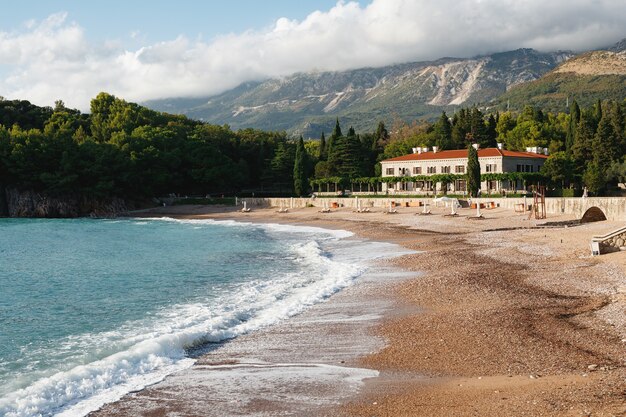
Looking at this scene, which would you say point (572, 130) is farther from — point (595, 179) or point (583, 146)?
point (595, 179)

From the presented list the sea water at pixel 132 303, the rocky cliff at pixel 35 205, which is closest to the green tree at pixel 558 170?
the sea water at pixel 132 303

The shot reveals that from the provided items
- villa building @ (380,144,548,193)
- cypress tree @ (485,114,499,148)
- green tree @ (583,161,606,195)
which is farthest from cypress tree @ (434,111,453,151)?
green tree @ (583,161,606,195)

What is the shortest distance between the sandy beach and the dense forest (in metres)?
60.3

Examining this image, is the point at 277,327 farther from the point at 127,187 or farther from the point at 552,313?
the point at 127,187

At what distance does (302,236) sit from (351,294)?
88.0 ft

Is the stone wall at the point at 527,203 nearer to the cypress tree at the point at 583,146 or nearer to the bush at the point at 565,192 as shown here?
the bush at the point at 565,192

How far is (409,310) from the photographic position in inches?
653

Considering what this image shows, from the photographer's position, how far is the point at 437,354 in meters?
12.0

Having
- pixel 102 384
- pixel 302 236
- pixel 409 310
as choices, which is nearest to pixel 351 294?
pixel 409 310

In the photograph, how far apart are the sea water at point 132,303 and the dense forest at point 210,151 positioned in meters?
46.8

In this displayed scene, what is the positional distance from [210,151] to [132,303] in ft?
261

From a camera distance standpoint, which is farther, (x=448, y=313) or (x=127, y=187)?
(x=127, y=187)

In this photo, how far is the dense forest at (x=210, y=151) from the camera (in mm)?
80000

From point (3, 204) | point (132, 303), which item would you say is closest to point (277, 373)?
point (132, 303)
